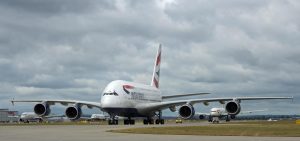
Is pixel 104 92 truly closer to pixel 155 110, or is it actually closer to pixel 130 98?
pixel 130 98

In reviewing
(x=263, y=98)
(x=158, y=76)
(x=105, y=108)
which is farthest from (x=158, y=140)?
(x=158, y=76)

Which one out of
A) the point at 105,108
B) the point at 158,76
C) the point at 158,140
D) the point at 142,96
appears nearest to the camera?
the point at 158,140

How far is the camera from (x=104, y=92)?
181 ft

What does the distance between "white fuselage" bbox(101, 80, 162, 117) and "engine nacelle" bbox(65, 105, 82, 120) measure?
13.5 feet

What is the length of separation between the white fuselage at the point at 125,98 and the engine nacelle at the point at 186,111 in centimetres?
584

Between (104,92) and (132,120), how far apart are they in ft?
26.7

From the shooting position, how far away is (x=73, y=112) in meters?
57.4

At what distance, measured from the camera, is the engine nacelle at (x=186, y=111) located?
55.8 m

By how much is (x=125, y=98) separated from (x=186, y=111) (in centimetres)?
708

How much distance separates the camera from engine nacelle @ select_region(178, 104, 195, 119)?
183ft

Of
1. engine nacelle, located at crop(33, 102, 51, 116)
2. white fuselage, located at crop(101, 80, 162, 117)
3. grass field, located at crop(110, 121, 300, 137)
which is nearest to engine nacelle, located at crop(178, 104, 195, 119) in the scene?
white fuselage, located at crop(101, 80, 162, 117)

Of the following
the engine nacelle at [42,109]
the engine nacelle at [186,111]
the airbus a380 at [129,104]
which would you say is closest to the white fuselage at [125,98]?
the airbus a380 at [129,104]

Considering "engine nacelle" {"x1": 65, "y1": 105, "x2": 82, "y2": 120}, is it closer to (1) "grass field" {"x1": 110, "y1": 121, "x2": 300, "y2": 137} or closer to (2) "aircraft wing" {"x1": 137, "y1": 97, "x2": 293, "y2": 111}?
(2) "aircraft wing" {"x1": 137, "y1": 97, "x2": 293, "y2": 111}

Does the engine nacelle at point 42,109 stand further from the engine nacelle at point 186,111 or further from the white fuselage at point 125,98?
the engine nacelle at point 186,111
